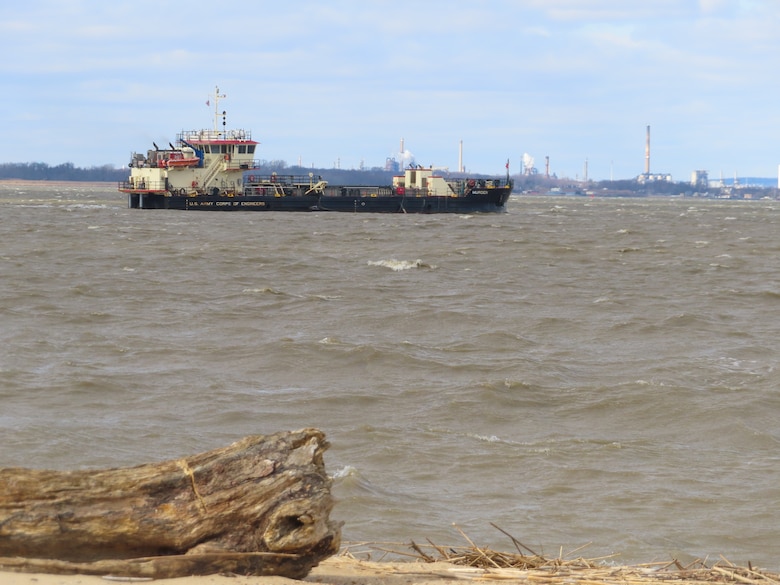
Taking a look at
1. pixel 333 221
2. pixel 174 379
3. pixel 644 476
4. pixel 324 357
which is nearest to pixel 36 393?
pixel 174 379

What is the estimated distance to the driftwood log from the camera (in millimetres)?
5004

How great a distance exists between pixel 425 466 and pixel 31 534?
6.06 meters

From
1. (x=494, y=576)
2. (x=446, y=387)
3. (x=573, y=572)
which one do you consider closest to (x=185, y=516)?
(x=494, y=576)

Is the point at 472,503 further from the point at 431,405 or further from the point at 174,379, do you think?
the point at 174,379

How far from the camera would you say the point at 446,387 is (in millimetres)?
14516

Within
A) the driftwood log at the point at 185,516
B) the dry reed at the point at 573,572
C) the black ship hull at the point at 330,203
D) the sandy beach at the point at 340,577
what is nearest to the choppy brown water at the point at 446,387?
the dry reed at the point at 573,572

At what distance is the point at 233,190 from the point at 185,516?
232ft

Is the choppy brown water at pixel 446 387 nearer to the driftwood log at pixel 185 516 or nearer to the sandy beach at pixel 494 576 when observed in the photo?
the sandy beach at pixel 494 576

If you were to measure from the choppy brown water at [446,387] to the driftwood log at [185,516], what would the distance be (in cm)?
328

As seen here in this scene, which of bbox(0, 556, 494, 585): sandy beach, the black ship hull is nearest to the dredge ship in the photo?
the black ship hull

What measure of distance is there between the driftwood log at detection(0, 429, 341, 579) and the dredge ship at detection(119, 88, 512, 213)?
68362mm

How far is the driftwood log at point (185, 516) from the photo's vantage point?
5004mm

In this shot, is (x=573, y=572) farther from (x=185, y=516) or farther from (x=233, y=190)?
(x=233, y=190)

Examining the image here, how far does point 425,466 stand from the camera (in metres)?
10.7
